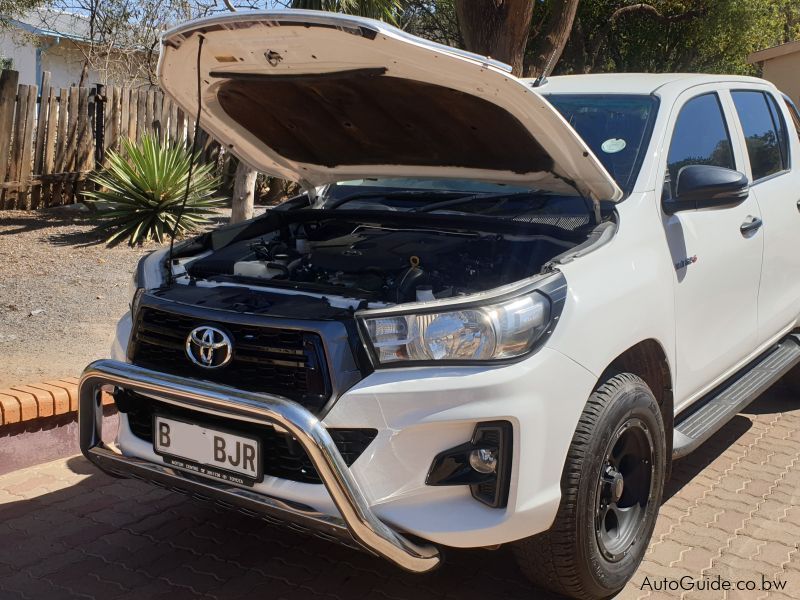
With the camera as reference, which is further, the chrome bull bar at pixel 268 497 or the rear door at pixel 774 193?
the rear door at pixel 774 193

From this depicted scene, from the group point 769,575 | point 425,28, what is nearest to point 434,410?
point 769,575

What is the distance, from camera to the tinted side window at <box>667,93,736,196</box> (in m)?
3.84

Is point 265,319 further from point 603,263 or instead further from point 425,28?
point 425,28

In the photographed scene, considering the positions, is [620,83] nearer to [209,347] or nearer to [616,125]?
[616,125]

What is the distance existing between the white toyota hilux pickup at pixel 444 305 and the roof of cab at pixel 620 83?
3 centimetres

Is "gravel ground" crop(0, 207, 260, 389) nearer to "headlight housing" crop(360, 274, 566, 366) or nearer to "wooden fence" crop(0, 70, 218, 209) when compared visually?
"wooden fence" crop(0, 70, 218, 209)

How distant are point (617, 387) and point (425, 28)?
19580mm

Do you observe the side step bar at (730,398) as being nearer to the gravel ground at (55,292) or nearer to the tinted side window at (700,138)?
the tinted side window at (700,138)

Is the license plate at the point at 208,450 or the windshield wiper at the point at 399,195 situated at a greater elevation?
the windshield wiper at the point at 399,195

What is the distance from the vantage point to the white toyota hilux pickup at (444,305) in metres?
2.65

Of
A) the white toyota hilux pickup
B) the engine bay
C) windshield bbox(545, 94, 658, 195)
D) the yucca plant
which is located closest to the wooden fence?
the yucca plant

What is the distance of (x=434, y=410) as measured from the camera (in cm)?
261

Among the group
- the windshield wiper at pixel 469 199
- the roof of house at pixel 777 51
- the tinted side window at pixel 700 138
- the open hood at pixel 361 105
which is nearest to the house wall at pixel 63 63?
the roof of house at pixel 777 51

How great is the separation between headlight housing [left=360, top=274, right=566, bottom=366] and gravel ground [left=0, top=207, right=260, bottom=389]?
3.13 m
